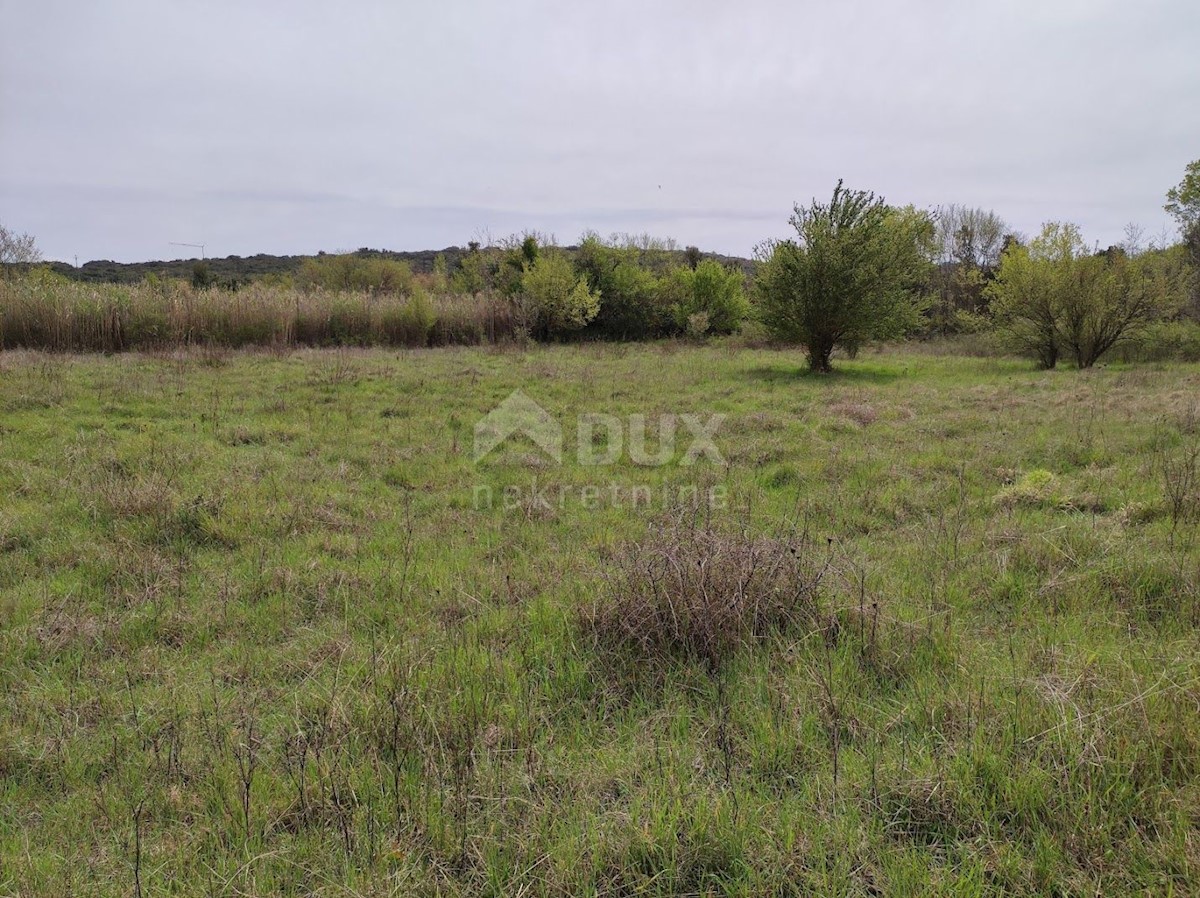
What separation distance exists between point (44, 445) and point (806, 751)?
8.59 m

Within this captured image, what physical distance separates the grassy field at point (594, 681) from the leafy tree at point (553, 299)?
62.1 feet

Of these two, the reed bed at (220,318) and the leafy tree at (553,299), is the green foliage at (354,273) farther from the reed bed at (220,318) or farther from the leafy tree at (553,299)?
the reed bed at (220,318)

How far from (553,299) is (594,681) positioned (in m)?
23.0

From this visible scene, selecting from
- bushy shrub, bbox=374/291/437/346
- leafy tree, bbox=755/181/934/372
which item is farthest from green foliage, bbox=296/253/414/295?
leafy tree, bbox=755/181/934/372

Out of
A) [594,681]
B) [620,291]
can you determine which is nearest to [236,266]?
[620,291]

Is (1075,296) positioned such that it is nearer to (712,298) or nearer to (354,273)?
(712,298)

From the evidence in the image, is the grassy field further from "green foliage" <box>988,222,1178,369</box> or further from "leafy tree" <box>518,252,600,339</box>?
"leafy tree" <box>518,252,600,339</box>

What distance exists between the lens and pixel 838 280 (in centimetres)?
1573

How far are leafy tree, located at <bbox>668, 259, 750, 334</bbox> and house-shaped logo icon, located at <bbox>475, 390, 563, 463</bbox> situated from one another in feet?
65.1

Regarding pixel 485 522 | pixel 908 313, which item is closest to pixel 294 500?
pixel 485 522

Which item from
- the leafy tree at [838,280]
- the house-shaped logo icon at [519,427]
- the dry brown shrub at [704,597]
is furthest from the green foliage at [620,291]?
the dry brown shrub at [704,597]

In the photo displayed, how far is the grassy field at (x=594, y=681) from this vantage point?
1.79 metres

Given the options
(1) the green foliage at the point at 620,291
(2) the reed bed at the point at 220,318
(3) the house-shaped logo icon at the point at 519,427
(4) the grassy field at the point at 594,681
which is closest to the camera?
(4) the grassy field at the point at 594,681

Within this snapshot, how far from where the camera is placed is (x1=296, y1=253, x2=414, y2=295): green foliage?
38084 millimetres
